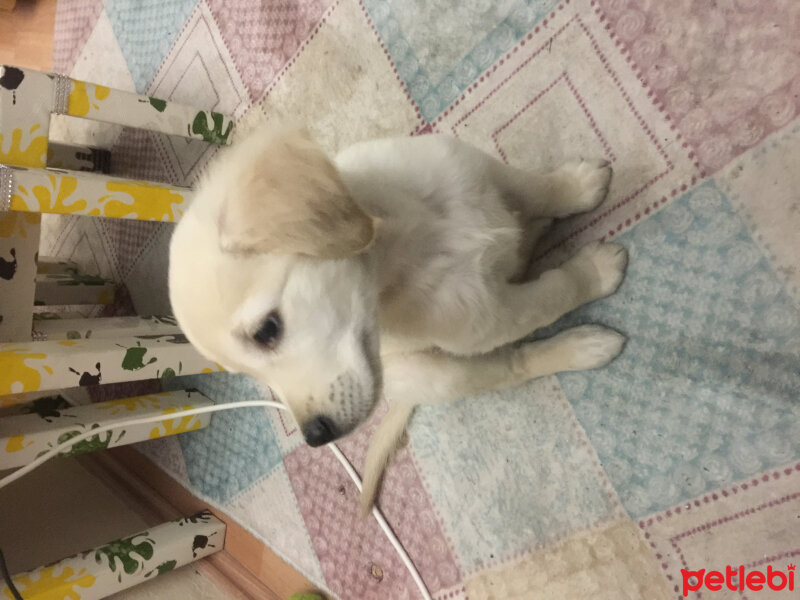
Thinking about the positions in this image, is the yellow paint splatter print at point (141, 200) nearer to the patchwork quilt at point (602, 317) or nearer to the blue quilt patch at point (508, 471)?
the patchwork quilt at point (602, 317)

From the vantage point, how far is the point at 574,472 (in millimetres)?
1312

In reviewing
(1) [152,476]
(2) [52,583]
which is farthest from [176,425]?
(2) [52,583]

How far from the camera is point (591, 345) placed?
3.99ft

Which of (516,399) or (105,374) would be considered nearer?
(516,399)

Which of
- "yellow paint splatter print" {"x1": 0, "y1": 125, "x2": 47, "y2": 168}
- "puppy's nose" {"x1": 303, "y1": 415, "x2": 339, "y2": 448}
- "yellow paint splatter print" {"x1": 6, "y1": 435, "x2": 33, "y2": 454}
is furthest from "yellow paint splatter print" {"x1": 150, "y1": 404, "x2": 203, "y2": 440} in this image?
"puppy's nose" {"x1": 303, "y1": 415, "x2": 339, "y2": 448}

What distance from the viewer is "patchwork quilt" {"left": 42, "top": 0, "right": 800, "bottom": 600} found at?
1.06m

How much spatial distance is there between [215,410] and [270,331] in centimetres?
124

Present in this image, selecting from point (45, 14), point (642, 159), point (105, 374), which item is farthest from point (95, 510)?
point (45, 14)

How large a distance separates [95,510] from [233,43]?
67.3 inches

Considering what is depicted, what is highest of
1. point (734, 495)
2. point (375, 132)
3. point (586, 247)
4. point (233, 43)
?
point (233, 43)

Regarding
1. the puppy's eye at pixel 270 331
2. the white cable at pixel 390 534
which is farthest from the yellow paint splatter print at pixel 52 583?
the puppy's eye at pixel 270 331

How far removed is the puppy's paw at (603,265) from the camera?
47.1 inches

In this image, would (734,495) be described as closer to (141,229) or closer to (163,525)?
(163,525)

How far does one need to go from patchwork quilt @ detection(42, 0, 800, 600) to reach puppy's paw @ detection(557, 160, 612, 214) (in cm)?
4
